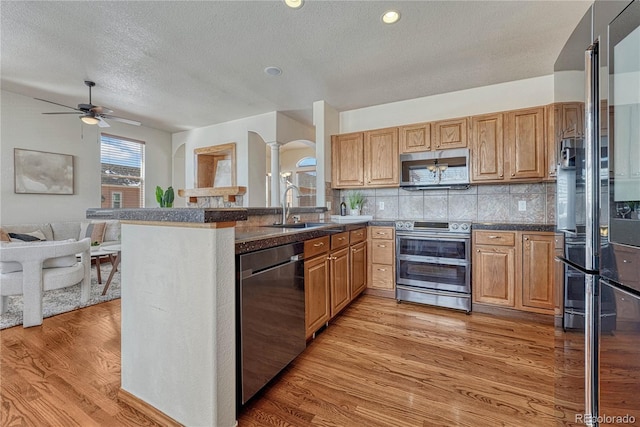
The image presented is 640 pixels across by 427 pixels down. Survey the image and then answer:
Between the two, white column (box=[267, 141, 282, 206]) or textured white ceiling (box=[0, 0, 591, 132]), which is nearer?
textured white ceiling (box=[0, 0, 591, 132])

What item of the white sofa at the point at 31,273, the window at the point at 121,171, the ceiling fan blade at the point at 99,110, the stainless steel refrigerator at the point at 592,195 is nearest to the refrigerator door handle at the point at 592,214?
the stainless steel refrigerator at the point at 592,195

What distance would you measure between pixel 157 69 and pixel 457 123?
11.8ft

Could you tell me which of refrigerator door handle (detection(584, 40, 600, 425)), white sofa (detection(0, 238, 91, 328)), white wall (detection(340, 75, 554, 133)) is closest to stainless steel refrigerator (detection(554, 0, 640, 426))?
refrigerator door handle (detection(584, 40, 600, 425))

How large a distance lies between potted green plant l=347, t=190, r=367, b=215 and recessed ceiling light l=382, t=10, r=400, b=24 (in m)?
2.23

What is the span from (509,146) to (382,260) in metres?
1.91

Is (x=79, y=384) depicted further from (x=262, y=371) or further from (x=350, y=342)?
(x=350, y=342)

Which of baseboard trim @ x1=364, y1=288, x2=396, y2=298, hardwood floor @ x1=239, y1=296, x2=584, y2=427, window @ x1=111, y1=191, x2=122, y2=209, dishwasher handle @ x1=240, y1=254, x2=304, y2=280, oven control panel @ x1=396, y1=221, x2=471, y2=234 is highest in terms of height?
window @ x1=111, y1=191, x2=122, y2=209

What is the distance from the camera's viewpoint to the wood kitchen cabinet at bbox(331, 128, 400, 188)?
359 centimetres

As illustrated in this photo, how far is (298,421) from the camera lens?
54.7 inches

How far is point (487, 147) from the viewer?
311 centimetres

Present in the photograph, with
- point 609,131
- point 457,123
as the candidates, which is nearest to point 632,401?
point 609,131

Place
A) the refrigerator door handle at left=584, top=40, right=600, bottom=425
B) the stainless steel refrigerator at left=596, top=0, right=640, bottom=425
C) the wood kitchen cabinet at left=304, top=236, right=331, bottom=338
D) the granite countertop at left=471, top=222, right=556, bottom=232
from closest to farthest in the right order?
the stainless steel refrigerator at left=596, top=0, right=640, bottom=425 → the refrigerator door handle at left=584, top=40, right=600, bottom=425 → the wood kitchen cabinet at left=304, top=236, right=331, bottom=338 → the granite countertop at left=471, top=222, right=556, bottom=232

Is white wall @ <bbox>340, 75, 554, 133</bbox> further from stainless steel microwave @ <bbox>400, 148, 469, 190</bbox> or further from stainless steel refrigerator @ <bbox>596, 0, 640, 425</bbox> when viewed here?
stainless steel refrigerator @ <bbox>596, 0, 640, 425</bbox>

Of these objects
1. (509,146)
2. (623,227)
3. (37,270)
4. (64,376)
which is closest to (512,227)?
(509,146)
